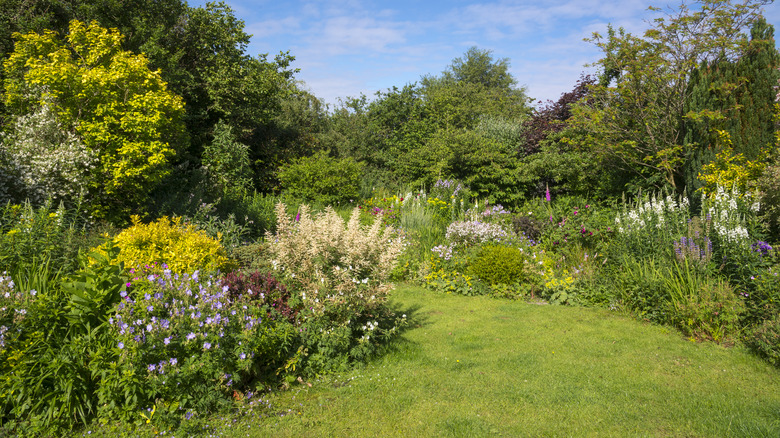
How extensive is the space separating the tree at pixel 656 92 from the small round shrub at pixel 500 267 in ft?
11.2

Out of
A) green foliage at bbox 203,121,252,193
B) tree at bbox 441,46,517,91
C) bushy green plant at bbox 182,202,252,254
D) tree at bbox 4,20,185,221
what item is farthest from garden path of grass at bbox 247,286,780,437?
tree at bbox 441,46,517,91

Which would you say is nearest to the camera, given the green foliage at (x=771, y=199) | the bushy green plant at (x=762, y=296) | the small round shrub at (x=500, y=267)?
the bushy green plant at (x=762, y=296)

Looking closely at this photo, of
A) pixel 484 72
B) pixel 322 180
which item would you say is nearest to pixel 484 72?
pixel 484 72

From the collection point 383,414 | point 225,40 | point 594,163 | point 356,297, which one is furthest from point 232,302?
point 225,40

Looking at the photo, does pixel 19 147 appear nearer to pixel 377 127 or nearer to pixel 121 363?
pixel 121 363

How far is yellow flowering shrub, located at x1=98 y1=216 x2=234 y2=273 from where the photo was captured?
15.0 ft

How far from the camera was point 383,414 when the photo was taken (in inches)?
133

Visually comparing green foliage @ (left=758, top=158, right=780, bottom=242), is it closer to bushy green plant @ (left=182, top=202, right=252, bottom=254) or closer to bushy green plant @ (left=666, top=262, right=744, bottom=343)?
bushy green plant @ (left=666, top=262, right=744, bottom=343)

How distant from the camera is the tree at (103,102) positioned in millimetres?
7055

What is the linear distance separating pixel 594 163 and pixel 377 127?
11400 mm

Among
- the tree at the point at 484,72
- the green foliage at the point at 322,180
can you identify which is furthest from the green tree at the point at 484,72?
the green foliage at the point at 322,180

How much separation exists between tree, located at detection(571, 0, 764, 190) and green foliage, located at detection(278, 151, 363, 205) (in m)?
6.74

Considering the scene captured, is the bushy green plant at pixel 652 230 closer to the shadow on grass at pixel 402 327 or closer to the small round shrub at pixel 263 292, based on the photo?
the shadow on grass at pixel 402 327

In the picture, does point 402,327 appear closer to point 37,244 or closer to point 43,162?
point 37,244
